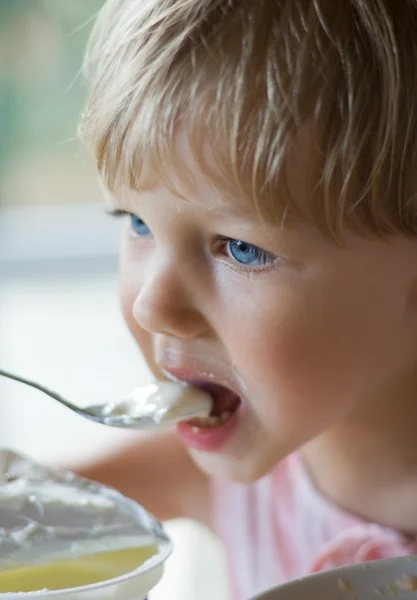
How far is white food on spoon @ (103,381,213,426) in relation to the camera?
2.19 ft

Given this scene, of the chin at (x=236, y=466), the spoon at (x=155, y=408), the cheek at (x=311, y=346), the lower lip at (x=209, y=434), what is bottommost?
the chin at (x=236, y=466)

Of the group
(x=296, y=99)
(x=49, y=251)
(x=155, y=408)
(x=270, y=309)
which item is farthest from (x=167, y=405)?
(x=49, y=251)

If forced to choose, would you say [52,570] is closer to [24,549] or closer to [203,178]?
[24,549]

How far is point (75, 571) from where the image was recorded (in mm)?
536

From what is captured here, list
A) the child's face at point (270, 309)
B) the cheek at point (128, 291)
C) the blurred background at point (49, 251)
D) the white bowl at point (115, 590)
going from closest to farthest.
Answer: the white bowl at point (115, 590) → the child's face at point (270, 309) → the cheek at point (128, 291) → the blurred background at point (49, 251)

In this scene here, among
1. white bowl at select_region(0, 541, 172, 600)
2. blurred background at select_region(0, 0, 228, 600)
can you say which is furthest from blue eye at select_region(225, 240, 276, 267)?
blurred background at select_region(0, 0, 228, 600)

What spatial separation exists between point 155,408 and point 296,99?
26 centimetres

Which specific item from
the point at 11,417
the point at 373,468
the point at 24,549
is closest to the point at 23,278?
the point at 11,417

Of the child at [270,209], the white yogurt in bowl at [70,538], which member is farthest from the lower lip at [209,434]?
the white yogurt in bowl at [70,538]

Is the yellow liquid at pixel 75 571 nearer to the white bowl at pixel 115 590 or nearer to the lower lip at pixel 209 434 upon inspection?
the white bowl at pixel 115 590

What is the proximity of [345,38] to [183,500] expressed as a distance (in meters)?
0.57

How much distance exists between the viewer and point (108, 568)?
0.53m

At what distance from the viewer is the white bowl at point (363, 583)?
50cm

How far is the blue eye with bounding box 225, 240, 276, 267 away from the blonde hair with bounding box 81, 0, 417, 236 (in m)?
0.05
